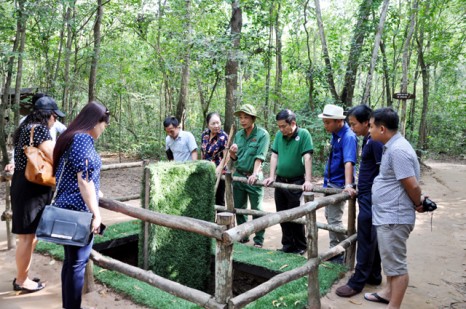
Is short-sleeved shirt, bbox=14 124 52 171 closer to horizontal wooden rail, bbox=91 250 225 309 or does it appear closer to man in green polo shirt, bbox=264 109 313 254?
horizontal wooden rail, bbox=91 250 225 309

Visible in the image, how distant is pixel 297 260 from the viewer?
428cm

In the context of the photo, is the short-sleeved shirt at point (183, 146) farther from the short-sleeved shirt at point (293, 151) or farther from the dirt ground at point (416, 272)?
the dirt ground at point (416, 272)

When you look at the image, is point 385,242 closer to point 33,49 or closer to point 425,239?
point 425,239

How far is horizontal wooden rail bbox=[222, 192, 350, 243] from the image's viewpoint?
2.28 metres

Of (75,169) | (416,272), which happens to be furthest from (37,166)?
(416,272)

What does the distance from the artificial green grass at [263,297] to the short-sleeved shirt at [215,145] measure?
132cm

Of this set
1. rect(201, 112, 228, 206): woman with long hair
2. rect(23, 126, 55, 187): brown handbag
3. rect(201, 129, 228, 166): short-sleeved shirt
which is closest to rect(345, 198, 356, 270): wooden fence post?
rect(201, 112, 228, 206): woman with long hair

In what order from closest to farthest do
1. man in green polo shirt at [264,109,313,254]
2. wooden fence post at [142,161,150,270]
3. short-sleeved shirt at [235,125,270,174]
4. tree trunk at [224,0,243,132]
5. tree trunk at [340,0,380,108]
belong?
wooden fence post at [142,161,150,270] < man in green polo shirt at [264,109,313,254] < short-sleeved shirt at [235,125,270,174] < tree trunk at [224,0,243,132] < tree trunk at [340,0,380,108]

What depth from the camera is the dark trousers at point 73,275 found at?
265cm

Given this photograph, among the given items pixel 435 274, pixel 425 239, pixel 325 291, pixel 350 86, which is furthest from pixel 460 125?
pixel 325 291

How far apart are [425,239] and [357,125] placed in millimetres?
3477

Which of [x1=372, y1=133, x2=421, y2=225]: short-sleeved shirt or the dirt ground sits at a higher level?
[x1=372, y1=133, x2=421, y2=225]: short-sleeved shirt

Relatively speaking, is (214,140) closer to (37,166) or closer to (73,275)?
(37,166)

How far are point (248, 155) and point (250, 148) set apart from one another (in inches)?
4.0
